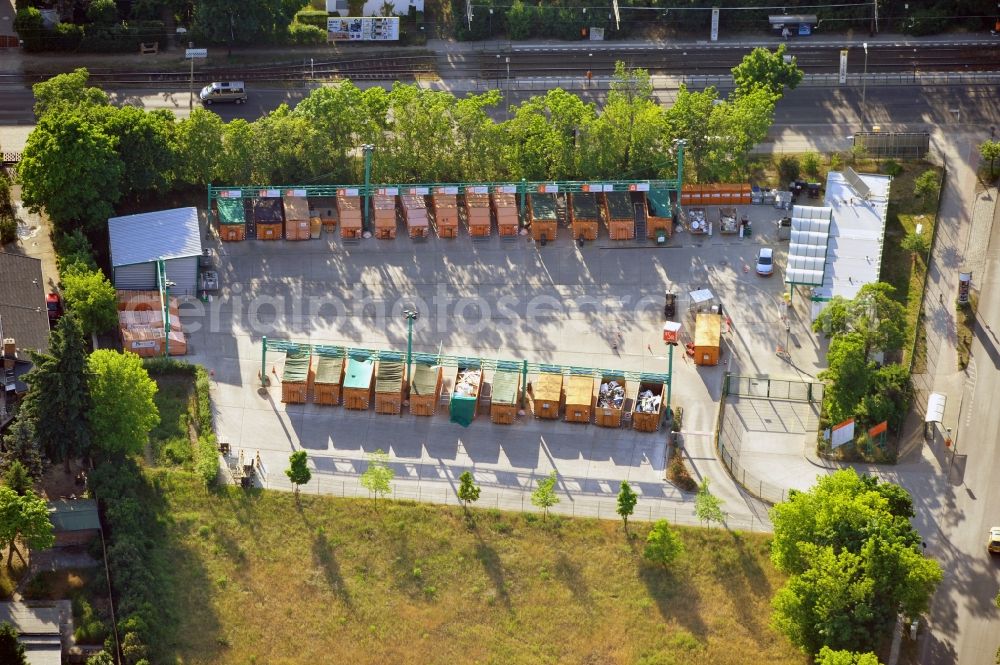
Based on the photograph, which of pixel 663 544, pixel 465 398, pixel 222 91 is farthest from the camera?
pixel 222 91

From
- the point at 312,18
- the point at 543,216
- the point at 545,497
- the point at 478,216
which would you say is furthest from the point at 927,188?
the point at 312,18

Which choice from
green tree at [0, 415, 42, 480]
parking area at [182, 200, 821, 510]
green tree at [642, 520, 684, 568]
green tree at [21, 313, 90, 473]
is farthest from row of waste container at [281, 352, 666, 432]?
green tree at [0, 415, 42, 480]

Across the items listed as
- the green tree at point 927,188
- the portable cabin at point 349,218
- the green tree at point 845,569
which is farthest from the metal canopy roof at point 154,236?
the green tree at point 927,188

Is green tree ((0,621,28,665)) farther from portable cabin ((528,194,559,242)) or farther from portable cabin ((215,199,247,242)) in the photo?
portable cabin ((528,194,559,242))

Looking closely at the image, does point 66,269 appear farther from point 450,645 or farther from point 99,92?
point 450,645

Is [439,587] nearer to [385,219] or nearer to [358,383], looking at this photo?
[358,383]

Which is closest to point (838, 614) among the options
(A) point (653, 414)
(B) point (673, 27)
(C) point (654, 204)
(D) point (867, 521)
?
(D) point (867, 521)

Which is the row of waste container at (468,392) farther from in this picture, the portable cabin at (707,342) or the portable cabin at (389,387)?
the portable cabin at (707,342)

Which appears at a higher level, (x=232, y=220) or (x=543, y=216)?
(x=543, y=216)
